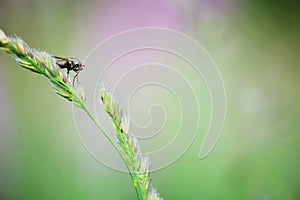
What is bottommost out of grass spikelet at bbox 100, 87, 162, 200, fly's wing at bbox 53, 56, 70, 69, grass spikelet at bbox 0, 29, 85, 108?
grass spikelet at bbox 100, 87, 162, 200

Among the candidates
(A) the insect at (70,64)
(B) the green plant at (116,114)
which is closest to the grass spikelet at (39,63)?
(B) the green plant at (116,114)

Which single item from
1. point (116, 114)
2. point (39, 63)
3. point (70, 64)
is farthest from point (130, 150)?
point (70, 64)

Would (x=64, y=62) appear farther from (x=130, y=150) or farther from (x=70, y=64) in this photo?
(x=130, y=150)

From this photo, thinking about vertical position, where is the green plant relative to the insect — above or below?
below

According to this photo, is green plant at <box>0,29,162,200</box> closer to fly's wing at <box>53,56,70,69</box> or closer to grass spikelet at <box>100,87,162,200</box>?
grass spikelet at <box>100,87,162,200</box>

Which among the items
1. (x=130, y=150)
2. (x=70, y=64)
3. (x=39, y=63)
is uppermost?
(x=70, y=64)

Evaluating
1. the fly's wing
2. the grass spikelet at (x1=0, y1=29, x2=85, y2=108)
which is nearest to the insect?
the fly's wing

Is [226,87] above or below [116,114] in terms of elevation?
above
